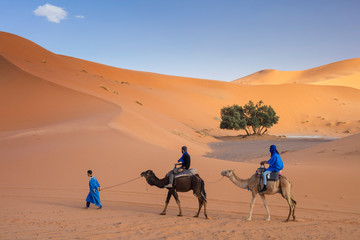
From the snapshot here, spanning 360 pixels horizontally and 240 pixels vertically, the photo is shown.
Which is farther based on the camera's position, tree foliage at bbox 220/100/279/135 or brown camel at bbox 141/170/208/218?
tree foliage at bbox 220/100/279/135

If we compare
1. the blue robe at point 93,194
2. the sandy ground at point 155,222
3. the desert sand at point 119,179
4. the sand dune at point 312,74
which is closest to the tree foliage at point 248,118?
the desert sand at point 119,179

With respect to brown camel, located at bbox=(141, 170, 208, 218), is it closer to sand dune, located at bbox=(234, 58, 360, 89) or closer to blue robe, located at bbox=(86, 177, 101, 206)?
blue robe, located at bbox=(86, 177, 101, 206)

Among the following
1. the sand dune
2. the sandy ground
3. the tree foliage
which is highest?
the sand dune

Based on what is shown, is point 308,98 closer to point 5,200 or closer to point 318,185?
point 318,185

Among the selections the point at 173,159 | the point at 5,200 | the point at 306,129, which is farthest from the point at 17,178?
the point at 306,129

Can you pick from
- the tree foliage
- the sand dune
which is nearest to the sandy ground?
the tree foliage

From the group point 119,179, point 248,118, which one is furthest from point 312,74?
point 119,179

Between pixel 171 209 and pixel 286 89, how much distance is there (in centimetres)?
8035

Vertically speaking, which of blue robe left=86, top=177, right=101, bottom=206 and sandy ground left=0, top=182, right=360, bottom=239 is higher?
blue robe left=86, top=177, right=101, bottom=206

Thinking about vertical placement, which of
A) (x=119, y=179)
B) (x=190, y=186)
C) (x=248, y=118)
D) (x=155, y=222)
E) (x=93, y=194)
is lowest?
(x=155, y=222)

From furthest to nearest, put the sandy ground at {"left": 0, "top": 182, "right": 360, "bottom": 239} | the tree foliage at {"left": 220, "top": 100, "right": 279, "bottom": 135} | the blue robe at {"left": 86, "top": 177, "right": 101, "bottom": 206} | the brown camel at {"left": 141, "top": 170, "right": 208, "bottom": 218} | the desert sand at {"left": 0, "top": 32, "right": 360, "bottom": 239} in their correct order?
the tree foliage at {"left": 220, "top": 100, "right": 279, "bottom": 135}, the blue robe at {"left": 86, "top": 177, "right": 101, "bottom": 206}, the brown camel at {"left": 141, "top": 170, "right": 208, "bottom": 218}, the desert sand at {"left": 0, "top": 32, "right": 360, "bottom": 239}, the sandy ground at {"left": 0, "top": 182, "right": 360, "bottom": 239}

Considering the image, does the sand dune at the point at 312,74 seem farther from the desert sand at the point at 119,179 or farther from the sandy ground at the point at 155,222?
the sandy ground at the point at 155,222

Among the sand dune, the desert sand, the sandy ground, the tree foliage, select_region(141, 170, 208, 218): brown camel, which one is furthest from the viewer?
the sand dune

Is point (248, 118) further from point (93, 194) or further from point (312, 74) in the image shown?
point (312, 74)
